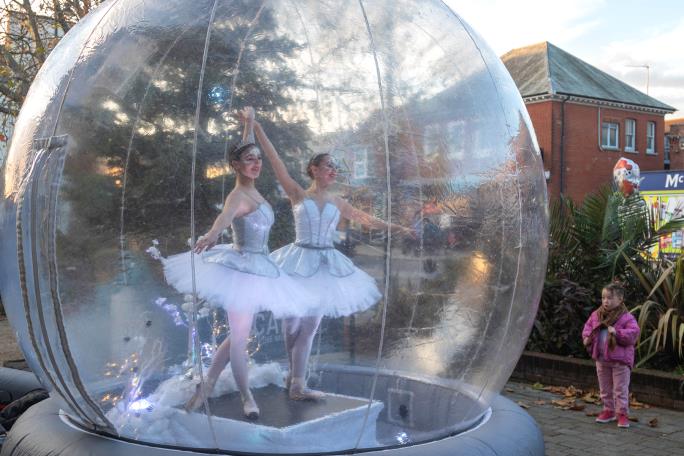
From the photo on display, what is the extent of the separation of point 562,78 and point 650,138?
22.4 ft

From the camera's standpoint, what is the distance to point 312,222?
366 cm

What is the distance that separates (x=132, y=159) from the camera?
3.74 m

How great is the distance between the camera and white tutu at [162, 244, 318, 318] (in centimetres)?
359

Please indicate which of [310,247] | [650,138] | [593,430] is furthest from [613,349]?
[650,138]

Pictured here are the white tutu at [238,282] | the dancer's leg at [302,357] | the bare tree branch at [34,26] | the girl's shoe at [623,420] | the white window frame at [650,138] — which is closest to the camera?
the white tutu at [238,282]

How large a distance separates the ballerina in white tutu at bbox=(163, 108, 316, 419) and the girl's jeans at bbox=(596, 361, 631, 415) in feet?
14.1

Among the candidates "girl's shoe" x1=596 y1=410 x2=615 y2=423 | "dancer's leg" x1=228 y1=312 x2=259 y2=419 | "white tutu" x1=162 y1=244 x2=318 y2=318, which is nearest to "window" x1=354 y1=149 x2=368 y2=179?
"white tutu" x1=162 y1=244 x2=318 y2=318

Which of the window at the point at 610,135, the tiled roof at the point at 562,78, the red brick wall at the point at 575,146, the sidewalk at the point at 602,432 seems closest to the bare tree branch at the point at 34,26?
the sidewalk at the point at 602,432

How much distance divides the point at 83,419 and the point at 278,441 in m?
1.16

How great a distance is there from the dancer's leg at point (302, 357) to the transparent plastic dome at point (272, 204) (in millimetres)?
59

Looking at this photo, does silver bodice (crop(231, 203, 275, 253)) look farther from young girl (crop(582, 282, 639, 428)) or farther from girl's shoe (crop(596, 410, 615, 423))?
girl's shoe (crop(596, 410, 615, 423))

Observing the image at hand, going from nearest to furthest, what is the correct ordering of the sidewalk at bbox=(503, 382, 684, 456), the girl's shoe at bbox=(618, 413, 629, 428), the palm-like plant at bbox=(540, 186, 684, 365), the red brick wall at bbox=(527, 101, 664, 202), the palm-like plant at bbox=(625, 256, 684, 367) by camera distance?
the sidewalk at bbox=(503, 382, 684, 456) → the girl's shoe at bbox=(618, 413, 629, 428) → the palm-like plant at bbox=(625, 256, 684, 367) → the palm-like plant at bbox=(540, 186, 684, 365) → the red brick wall at bbox=(527, 101, 664, 202)

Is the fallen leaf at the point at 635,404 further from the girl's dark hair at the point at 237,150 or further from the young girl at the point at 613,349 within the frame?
the girl's dark hair at the point at 237,150

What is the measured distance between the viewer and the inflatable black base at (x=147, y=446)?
12.3 feet
